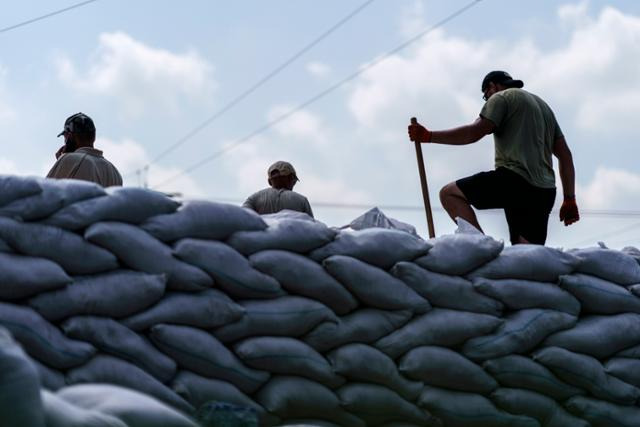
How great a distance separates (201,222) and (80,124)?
67.5 inches

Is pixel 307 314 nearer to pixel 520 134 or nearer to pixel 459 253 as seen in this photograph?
pixel 459 253

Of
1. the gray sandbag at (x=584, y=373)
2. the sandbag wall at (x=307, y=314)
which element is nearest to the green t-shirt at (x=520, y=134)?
the sandbag wall at (x=307, y=314)

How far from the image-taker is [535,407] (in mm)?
3023

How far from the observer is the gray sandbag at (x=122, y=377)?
8.34ft

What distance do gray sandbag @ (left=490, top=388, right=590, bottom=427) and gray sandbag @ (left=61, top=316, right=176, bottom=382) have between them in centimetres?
86

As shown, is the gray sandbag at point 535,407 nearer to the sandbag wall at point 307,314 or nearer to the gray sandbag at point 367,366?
the sandbag wall at point 307,314

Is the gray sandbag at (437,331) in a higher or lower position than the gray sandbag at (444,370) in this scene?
higher

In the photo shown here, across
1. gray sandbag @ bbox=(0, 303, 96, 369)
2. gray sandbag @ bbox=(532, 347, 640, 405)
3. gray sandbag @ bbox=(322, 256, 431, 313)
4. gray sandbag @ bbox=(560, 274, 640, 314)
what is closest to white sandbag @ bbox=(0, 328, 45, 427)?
gray sandbag @ bbox=(0, 303, 96, 369)

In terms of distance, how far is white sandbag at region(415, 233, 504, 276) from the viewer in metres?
2.96

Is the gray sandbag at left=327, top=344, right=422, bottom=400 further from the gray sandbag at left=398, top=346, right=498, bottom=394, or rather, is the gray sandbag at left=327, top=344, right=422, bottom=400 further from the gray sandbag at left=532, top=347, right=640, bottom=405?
the gray sandbag at left=532, top=347, right=640, bottom=405

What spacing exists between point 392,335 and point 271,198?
2.28 m

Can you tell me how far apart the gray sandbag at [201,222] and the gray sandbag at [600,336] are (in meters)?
0.88

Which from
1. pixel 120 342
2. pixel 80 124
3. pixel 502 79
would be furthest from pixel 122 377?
pixel 502 79

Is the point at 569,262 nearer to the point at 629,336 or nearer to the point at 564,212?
the point at 629,336
